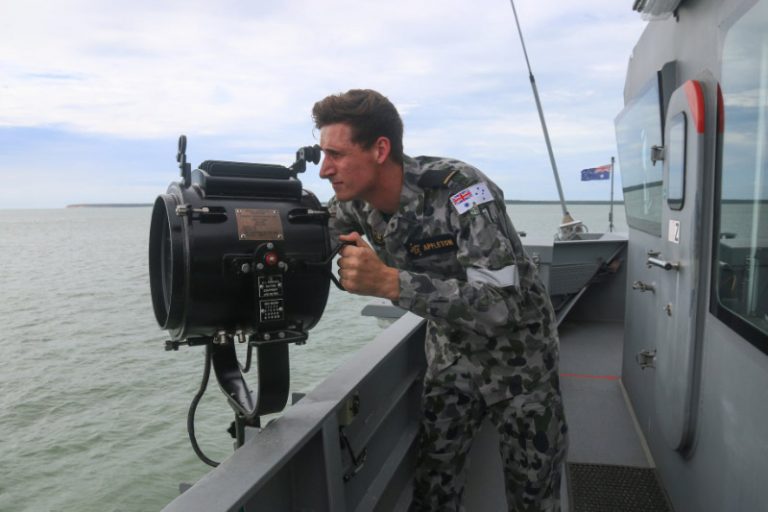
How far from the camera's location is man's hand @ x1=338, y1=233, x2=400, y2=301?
1424mm

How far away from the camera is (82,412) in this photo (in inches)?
361

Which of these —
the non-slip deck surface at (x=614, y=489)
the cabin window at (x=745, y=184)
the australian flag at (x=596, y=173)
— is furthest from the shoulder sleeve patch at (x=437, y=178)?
the australian flag at (x=596, y=173)

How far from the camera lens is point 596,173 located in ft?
53.0

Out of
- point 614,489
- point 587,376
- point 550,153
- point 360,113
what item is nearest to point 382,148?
point 360,113

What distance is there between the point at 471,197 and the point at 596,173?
1571 centimetres

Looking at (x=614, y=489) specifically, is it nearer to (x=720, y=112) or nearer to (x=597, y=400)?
(x=597, y=400)

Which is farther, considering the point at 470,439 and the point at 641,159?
the point at 641,159

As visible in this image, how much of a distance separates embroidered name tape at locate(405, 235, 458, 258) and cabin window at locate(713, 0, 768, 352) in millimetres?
775

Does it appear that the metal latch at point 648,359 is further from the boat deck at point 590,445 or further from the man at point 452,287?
the man at point 452,287

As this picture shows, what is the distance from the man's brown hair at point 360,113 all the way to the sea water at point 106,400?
5.75 m

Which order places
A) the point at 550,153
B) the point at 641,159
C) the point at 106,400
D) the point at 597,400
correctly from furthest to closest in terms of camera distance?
the point at 106,400, the point at 550,153, the point at 597,400, the point at 641,159

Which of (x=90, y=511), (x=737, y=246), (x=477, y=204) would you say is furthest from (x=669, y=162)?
(x=90, y=511)

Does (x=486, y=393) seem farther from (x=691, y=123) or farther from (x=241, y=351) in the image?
(x=241, y=351)

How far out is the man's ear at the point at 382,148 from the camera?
1689 millimetres
